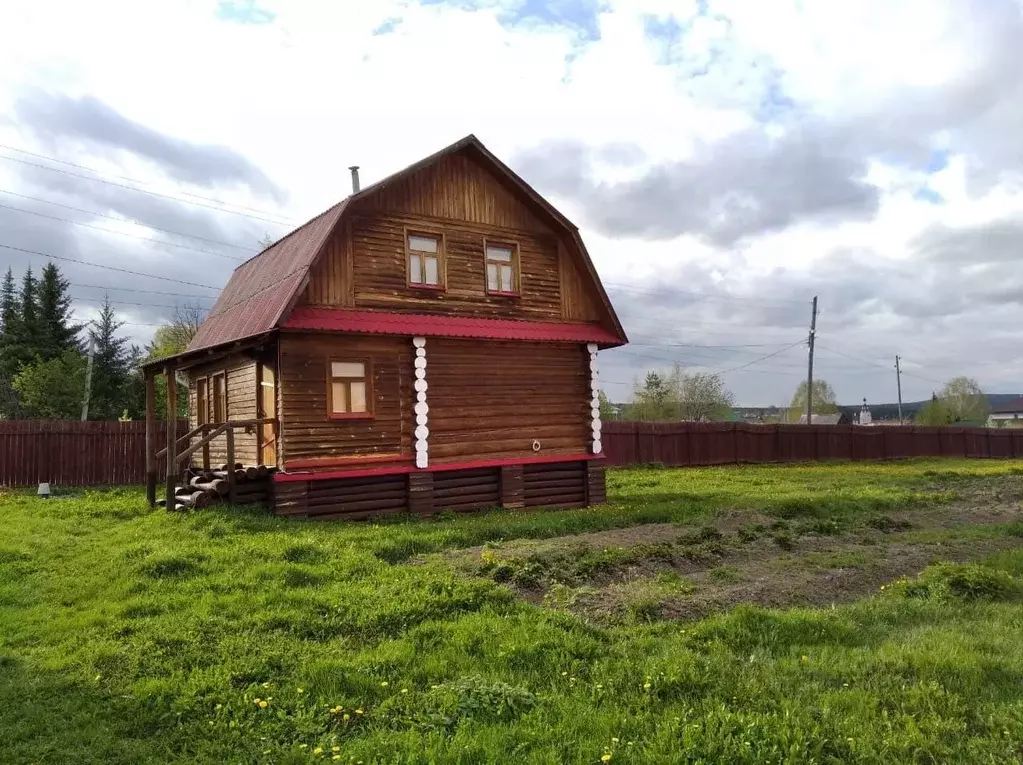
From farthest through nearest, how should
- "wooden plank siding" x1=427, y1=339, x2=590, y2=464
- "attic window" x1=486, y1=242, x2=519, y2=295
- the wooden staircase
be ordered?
1. "attic window" x1=486, y1=242, x2=519, y2=295
2. "wooden plank siding" x1=427, y1=339, x2=590, y2=464
3. the wooden staircase

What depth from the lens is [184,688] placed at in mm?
5223

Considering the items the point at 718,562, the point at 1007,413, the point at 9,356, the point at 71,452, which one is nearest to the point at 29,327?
the point at 9,356

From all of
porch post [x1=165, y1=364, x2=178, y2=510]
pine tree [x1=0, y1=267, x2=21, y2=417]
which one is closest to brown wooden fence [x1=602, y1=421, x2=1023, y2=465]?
porch post [x1=165, y1=364, x2=178, y2=510]

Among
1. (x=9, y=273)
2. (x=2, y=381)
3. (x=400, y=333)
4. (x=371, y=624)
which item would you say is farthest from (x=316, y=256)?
(x=9, y=273)

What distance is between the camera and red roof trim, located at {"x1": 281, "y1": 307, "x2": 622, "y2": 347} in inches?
552

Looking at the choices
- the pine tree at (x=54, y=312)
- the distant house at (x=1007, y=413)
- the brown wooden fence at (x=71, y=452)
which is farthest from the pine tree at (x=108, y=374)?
the distant house at (x=1007, y=413)

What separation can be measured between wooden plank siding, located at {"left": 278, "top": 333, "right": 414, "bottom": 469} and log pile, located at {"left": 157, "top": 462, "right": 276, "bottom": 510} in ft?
2.28

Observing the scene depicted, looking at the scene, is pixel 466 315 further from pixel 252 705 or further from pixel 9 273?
pixel 9 273

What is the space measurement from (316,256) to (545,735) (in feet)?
36.5

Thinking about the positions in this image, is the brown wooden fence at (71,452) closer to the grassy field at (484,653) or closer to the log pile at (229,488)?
the log pile at (229,488)

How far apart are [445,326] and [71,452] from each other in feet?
38.6

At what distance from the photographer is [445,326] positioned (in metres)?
15.5

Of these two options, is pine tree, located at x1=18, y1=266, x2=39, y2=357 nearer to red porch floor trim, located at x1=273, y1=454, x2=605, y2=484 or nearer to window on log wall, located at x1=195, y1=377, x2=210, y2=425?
window on log wall, located at x1=195, y1=377, x2=210, y2=425

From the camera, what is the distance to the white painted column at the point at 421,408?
15.1 meters
